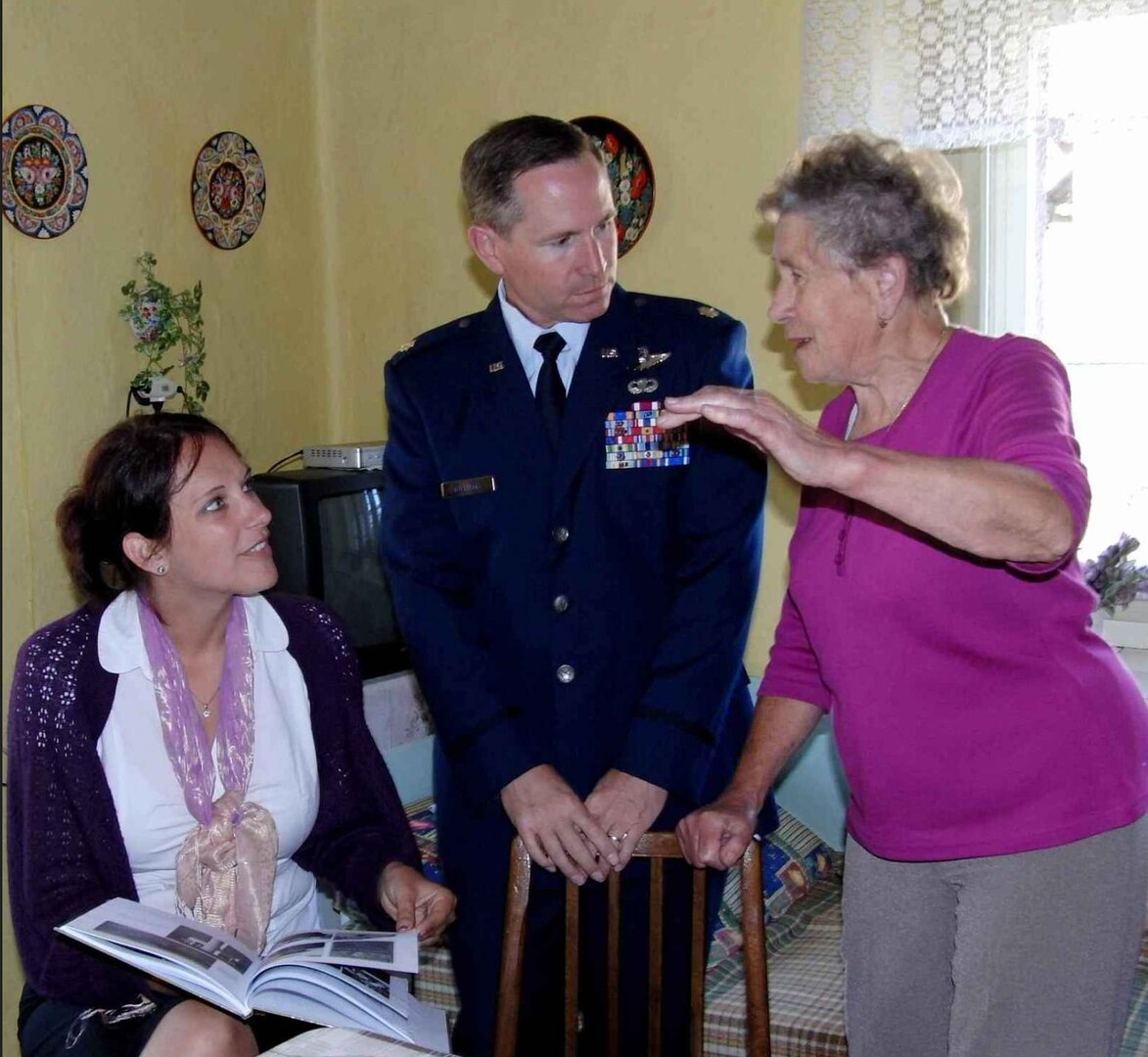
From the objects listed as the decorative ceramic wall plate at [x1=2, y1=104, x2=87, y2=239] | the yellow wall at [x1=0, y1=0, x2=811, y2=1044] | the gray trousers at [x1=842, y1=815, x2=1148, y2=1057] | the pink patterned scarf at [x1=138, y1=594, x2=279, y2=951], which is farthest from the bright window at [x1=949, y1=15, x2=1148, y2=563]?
the decorative ceramic wall plate at [x1=2, y1=104, x2=87, y2=239]

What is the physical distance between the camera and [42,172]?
106 inches

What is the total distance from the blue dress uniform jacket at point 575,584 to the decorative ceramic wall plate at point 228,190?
153cm

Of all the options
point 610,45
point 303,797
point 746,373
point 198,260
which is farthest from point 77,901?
point 610,45

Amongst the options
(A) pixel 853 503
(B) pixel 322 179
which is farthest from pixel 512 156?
(B) pixel 322 179

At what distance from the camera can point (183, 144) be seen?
306 centimetres

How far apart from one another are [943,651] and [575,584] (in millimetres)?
553

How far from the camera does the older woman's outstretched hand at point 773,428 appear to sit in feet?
3.94

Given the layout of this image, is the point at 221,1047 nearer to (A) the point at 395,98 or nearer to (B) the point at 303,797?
(B) the point at 303,797

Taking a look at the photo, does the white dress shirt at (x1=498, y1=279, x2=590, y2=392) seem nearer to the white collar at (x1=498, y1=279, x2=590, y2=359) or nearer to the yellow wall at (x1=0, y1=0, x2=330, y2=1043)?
the white collar at (x1=498, y1=279, x2=590, y2=359)

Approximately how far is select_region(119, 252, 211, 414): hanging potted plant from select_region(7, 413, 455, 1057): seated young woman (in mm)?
1027

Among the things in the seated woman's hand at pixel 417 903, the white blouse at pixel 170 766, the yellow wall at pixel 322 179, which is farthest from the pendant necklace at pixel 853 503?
the yellow wall at pixel 322 179

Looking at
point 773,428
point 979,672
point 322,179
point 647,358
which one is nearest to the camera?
point 773,428

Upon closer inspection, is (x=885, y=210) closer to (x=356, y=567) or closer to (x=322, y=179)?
(x=356, y=567)

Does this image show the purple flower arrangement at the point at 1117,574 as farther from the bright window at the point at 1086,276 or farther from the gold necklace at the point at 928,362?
the gold necklace at the point at 928,362
